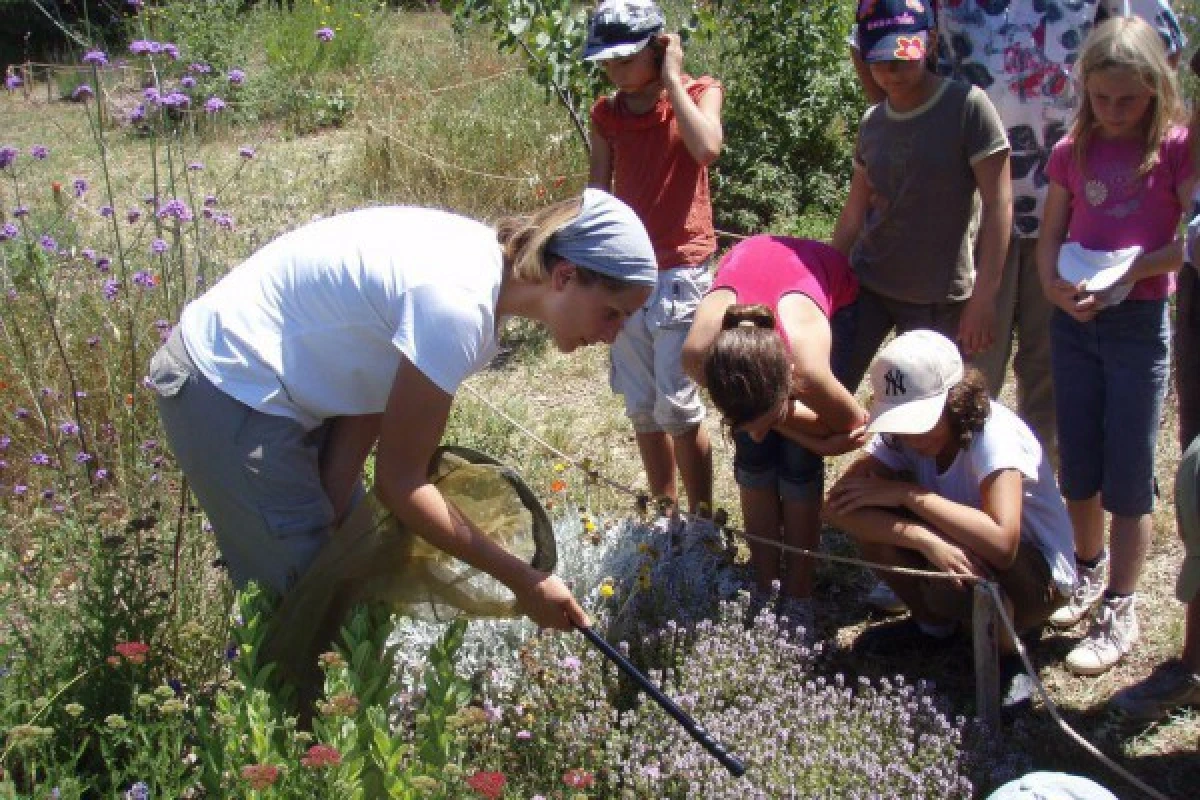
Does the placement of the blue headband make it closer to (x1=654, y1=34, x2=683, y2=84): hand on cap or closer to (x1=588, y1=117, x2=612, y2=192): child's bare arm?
(x1=654, y1=34, x2=683, y2=84): hand on cap

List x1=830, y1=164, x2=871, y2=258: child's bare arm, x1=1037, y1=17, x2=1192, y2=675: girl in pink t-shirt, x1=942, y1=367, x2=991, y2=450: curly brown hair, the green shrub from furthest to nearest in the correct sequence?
the green shrub < x1=830, y1=164, x2=871, y2=258: child's bare arm < x1=1037, y1=17, x2=1192, y2=675: girl in pink t-shirt < x1=942, y1=367, x2=991, y2=450: curly brown hair

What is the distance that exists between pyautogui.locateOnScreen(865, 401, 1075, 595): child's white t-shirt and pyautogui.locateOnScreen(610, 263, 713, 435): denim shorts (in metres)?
0.71

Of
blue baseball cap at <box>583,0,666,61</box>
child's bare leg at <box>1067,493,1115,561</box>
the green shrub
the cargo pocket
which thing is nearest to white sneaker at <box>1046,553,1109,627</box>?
child's bare leg at <box>1067,493,1115,561</box>

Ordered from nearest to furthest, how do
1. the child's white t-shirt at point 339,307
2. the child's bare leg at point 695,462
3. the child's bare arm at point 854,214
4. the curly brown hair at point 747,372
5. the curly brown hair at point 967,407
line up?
the child's white t-shirt at point 339,307 < the curly brown hair at point 747,372 < the curly brown hair at point 967,407 < the child's bare arm at point 854,214 < the child's bare leg at point 695,462

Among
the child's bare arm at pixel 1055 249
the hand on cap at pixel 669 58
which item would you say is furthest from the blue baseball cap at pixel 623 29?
the child's bare arm at pixel 1055 249

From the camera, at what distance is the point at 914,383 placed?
3035 mm

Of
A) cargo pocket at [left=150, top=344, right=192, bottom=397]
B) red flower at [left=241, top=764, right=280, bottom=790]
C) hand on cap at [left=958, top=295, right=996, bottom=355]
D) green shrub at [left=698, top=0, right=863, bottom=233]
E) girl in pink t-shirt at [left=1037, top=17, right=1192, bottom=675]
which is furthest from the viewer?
green shrub at [left=698, top=0, right=863, bottom=233]

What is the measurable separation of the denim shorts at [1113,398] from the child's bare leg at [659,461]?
1104 millimetres

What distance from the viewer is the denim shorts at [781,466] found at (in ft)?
11.3

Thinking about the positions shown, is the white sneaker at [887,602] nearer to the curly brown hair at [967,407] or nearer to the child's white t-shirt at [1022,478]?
the child's white t-shirt at [1022,478]

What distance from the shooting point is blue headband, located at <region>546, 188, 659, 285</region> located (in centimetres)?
229

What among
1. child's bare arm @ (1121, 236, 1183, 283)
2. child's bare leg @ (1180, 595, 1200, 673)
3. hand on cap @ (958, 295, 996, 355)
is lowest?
child's bare leg @ (1180, 595, 1200, 673)

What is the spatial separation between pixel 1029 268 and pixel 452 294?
2.03 meters

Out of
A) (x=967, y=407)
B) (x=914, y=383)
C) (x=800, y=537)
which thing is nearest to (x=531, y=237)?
(x=914, y=383)
